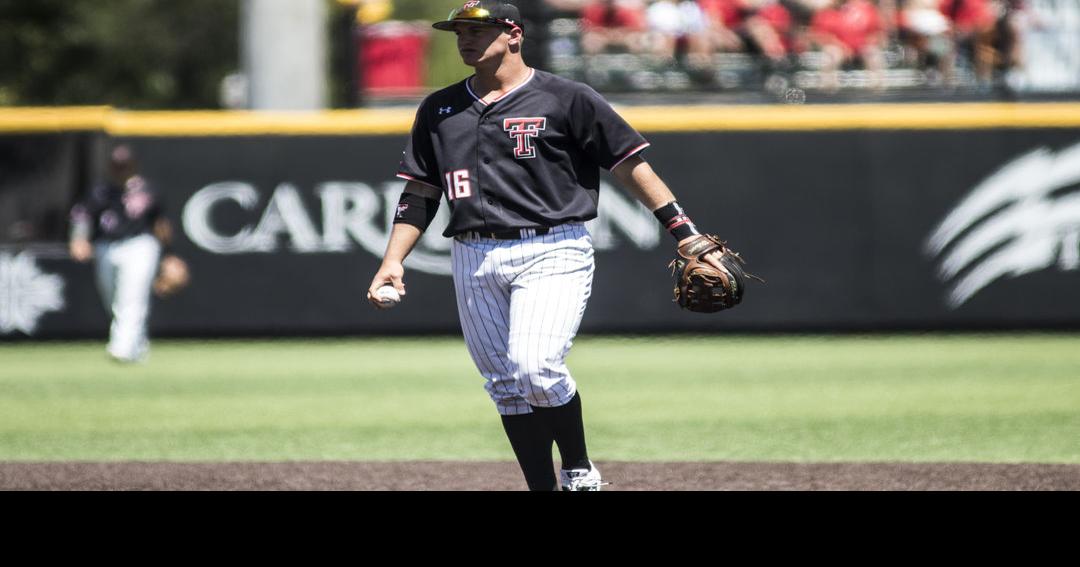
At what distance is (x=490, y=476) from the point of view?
22.9 feet

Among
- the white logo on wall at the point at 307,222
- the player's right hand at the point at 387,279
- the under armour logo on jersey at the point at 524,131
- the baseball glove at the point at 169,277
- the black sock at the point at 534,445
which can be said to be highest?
the under armour logo on jersey at the point at 524,131

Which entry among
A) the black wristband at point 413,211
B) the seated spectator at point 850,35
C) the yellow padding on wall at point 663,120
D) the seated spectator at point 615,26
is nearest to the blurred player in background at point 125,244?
the yellow padding on wall at point 663,120

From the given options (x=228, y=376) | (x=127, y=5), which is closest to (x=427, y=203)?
(x=228, y=376)

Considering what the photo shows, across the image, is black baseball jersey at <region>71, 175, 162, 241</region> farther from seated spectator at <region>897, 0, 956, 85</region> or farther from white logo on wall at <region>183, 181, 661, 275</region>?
seated spectator at <region>897, 0, 956, 85</region>

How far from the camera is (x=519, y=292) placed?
17.9 feet

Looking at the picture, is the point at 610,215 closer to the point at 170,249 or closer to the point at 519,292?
the point at 170,249

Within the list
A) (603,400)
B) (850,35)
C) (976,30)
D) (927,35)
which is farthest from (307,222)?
(976,30)

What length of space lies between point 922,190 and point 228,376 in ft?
21.5

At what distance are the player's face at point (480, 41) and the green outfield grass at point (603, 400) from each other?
2.83 m

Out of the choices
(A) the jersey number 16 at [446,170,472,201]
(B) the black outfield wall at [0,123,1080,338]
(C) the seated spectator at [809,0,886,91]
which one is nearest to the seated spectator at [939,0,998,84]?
(C) the seated spectator at [809,0,886,91]

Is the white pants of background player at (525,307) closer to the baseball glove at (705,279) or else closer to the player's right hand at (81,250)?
the baseball glove at (705,279)

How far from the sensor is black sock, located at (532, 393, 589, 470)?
220 inches

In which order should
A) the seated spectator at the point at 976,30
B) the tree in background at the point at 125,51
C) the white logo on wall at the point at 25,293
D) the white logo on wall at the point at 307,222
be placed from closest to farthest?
the white logo on wall at the point at 25,293 < the white logo on wall at the point at 307,222 < the seated spectator at the point at 976,30 < the tree in background at the point at 125,51

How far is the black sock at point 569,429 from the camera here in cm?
558
